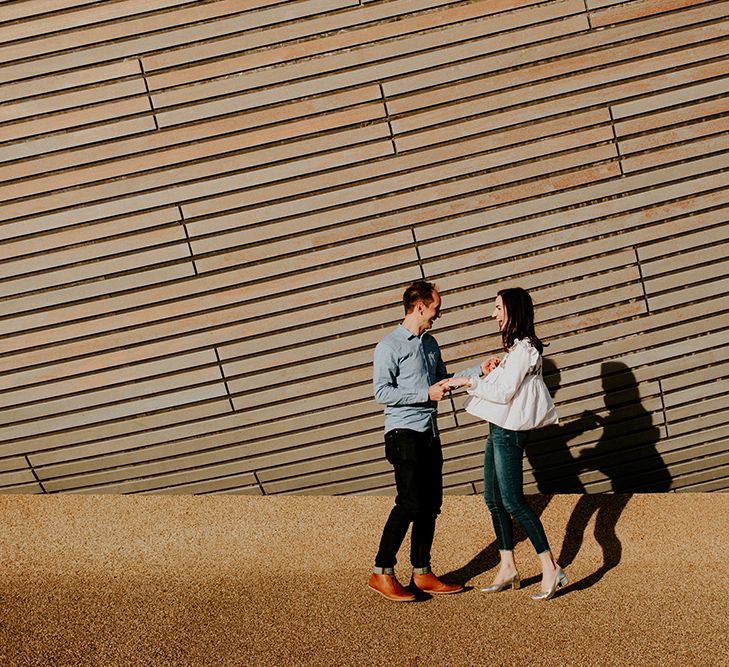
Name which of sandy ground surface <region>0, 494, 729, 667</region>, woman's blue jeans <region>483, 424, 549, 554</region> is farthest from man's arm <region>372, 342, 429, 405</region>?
sandy ground surface <region>0, 494, 729, 667</region>

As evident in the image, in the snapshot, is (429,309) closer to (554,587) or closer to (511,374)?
(511,374)

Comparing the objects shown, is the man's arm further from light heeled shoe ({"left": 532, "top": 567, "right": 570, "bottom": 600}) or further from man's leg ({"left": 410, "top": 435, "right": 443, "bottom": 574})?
light heeled shoe ({"left": 532, "top": 567, "right": 570, "bottom": 600})

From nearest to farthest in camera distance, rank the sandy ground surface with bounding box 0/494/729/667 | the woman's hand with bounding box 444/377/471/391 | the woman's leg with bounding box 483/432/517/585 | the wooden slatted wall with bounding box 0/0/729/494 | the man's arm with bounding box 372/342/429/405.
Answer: the sandy ground surface with bounding box 0/494/729/667 < the woman's hand with bounding box 444/377/471/391 < the man's arm with bounding box 372/342/429/405 < the woman's leg with bounding box 483/432/517/585 < the wooden slatted wall with bounding box 0/0/729/494

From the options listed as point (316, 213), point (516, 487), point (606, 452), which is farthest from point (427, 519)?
point (316, 213)

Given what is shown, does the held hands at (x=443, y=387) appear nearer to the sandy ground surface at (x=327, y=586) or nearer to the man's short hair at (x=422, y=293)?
the man's short hair at (x=422, y=293)

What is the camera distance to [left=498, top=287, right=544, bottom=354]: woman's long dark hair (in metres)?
4.04

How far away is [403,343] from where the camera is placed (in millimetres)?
4113

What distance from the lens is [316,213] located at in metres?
5.24

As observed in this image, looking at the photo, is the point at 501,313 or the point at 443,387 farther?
the point at 501,313

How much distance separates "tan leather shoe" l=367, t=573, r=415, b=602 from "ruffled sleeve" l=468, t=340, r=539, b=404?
1.11m

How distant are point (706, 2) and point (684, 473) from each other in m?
3.26

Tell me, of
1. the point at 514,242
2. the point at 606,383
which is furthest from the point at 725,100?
the point at 606,383

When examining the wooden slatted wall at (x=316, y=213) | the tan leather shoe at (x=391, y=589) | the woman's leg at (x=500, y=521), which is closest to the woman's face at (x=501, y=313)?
the woman's leg at (x=500, y=521)

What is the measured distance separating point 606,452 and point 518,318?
2.12 metres
